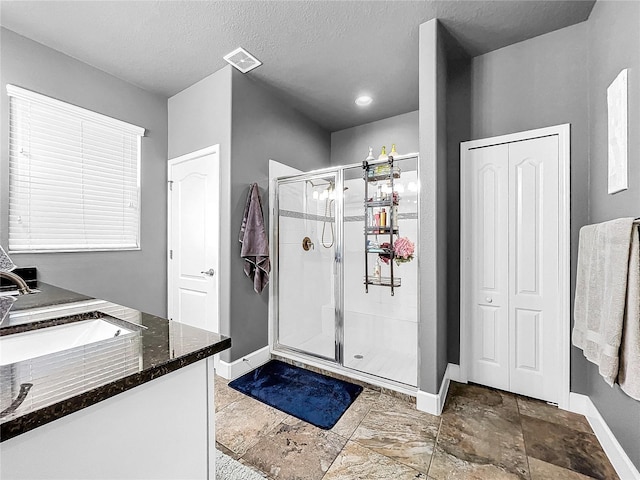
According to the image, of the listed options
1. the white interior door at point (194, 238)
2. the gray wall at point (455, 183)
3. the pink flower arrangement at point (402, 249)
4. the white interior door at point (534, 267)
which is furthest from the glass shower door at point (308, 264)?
the white interior door at point (534, 267)

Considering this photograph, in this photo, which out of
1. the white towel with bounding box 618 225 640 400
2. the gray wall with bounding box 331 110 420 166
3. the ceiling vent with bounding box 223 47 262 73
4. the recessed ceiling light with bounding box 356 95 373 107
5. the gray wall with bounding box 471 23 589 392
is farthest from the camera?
the gray wall with bounding box 331 110 420 166

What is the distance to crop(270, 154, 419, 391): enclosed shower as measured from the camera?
2.55 meters

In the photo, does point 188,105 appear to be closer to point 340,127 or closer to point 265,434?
point 340,127

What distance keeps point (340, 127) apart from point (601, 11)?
104 inches

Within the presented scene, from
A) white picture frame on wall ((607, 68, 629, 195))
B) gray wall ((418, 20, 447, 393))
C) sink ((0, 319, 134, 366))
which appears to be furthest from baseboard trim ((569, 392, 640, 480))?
sink ((0, 319, 134, 366))

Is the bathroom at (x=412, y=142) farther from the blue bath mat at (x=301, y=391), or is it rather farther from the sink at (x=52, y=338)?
the sink at (x=52, y=338)

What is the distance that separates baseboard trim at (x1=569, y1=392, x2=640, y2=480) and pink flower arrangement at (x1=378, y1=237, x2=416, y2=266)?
1.45m

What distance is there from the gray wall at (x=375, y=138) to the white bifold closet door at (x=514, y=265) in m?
1.23

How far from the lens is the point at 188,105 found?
2.98 meters

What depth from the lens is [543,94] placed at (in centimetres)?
221

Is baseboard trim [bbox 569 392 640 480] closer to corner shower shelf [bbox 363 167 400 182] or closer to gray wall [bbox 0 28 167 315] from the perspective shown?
corner shower shelf [bbox 363 167 400 182]

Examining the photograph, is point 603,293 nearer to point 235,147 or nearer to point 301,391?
point 301,391

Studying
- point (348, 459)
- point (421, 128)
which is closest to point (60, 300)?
point (348, 459)

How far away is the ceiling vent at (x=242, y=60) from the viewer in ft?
7.98
